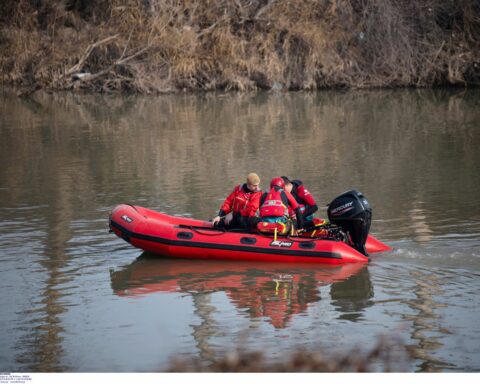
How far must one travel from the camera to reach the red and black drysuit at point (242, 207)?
10.4 meters

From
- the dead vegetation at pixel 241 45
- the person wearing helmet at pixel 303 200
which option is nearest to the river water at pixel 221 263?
the person wearing helmet at pixel 303 200

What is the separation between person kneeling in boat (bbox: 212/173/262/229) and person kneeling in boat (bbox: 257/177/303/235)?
0.17 metres

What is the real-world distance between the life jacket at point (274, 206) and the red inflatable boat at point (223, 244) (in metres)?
0.26

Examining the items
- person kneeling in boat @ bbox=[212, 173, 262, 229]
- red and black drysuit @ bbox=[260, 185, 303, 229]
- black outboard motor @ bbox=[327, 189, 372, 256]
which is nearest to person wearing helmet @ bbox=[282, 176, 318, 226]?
red and black drysuit @ bbox=[260, 185, 303, 229]

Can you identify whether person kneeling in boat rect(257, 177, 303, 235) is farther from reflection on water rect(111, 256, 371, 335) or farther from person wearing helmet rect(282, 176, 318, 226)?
reflection on water rect(111, 256, 371, 335)

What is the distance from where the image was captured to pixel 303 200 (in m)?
10.6

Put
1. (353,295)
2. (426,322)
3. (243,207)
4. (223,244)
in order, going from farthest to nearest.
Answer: (243,207) < (223,244) < (353,295) < (426,322)

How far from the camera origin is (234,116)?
74.7 feet

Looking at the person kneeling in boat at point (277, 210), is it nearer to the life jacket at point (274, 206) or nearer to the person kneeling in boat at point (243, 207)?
the life jacket at point (274, 206)

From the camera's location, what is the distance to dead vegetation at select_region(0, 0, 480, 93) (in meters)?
27.2

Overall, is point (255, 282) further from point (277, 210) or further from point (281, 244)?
point (277, 210)

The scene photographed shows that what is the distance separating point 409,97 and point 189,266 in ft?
56.4

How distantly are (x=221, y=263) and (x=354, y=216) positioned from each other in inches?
Result: 59.8

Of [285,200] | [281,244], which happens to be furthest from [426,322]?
[285,200]
